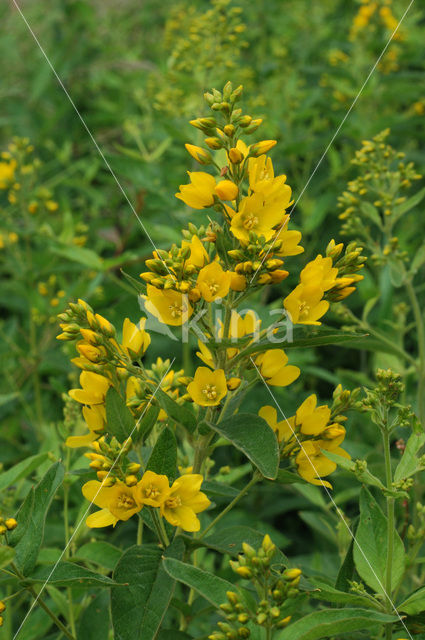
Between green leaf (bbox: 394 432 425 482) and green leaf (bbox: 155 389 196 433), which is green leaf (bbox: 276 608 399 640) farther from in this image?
green leaf (bbox: 155 389 196 433)

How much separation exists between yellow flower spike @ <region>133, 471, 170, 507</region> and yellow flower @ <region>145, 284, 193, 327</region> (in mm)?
255

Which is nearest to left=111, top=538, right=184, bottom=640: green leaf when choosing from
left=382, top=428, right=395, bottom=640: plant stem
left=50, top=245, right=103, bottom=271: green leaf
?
left=382, top=428, right=395, bottom=640: plant stem

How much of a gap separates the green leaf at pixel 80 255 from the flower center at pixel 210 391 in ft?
4.19

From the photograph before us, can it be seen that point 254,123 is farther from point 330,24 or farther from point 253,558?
point 330,24

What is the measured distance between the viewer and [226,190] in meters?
1.12

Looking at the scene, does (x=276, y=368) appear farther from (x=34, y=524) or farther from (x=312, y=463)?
(x=34, y=524)

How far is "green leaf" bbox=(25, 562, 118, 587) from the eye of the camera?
3.54 feet

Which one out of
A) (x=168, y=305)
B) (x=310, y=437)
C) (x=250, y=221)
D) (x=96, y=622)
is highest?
(x=250, y=221)

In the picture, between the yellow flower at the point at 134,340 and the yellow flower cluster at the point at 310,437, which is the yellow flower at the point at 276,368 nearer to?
the yellow flower cluster at the point at 310,437

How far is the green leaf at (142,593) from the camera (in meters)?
1.07

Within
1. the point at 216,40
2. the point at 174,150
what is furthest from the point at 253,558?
the point at 174,150

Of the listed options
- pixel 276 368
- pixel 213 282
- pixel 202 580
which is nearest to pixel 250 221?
pixel 213 282

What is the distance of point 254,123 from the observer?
1235 millimetres

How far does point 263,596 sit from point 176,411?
316 millimetres
